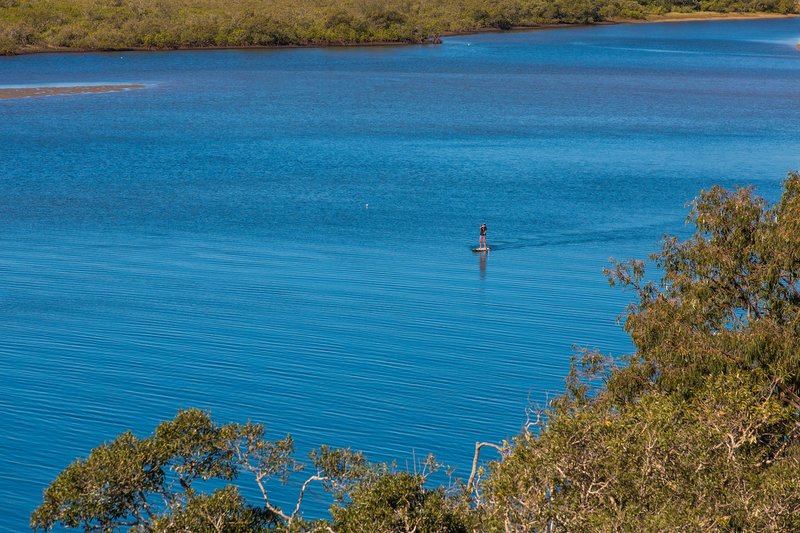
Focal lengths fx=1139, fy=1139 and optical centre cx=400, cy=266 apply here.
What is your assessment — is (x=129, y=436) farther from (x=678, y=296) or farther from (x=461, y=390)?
(x=461, y=390)

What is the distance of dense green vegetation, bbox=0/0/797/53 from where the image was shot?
14000 centimetres

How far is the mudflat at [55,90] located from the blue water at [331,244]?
3852mm

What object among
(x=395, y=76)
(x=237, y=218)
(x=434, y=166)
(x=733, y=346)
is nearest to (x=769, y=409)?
(x=733, y=346)

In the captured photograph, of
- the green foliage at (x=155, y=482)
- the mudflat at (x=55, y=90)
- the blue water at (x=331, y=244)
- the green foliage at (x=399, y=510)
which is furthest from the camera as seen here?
the mudflat at (x=55, y=90)

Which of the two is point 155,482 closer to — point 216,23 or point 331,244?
point 331,244

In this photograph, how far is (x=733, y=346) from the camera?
20594 mm

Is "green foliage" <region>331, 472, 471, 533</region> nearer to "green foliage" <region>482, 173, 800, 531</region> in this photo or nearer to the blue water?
"green foliage" <region>482, 173, 800, 531</region>

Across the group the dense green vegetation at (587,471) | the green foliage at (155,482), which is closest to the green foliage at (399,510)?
the dense green vegetation at (587,471)

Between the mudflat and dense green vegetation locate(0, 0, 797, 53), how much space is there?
36.1m

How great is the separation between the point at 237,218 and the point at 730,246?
105 ft

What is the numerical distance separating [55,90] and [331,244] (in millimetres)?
61266

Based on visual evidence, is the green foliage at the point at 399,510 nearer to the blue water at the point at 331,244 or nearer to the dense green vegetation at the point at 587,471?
the dense green vegetation at the point at 587,471

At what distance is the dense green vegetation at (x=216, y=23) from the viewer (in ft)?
459

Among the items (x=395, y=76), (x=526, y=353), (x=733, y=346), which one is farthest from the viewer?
(x=395, y=76)
